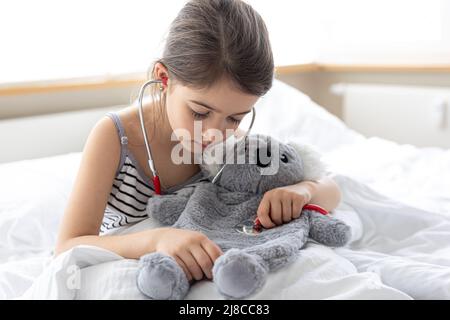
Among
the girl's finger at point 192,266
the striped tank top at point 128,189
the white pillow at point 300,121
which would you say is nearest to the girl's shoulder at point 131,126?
the striped tank top at point 128,189

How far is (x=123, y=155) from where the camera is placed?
3.29ft

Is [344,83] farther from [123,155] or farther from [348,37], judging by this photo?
[123,155]

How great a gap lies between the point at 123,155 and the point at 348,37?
74.2 inches

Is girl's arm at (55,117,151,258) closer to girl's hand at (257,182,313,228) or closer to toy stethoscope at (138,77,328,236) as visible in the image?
toy stethoscope at (138,77,328,236)

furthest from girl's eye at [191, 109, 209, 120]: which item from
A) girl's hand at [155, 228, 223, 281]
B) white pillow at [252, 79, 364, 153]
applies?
white pillow at [252, 79, 364, 153]

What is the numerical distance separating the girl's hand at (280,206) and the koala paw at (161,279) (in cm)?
22

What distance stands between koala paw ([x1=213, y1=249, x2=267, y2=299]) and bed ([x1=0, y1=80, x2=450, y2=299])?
2cm

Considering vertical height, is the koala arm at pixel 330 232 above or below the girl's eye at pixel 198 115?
below

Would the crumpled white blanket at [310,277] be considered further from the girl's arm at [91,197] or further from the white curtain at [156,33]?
the white curtain at [156,33]

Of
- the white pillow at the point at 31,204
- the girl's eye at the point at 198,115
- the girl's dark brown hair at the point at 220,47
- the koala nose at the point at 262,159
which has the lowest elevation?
the white pillow at the point at 31,204

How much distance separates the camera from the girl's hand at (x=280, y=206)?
0.85 m

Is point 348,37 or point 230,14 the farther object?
point 348,37

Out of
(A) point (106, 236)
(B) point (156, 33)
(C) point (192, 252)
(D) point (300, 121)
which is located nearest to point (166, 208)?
(A) point (106, 236)

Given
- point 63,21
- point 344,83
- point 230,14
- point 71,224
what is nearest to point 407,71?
point 344,83
